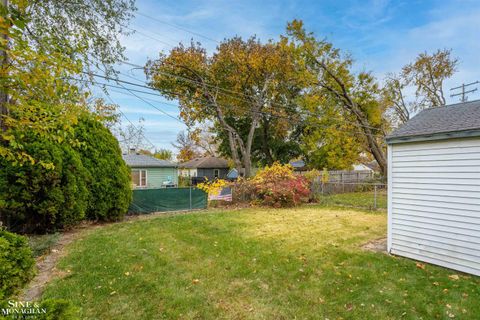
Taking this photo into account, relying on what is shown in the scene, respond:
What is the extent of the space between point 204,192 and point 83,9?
7.44 meters

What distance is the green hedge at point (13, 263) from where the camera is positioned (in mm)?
2613

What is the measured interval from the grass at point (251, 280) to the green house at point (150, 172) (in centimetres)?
1371

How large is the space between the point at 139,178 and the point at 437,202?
62.8ft

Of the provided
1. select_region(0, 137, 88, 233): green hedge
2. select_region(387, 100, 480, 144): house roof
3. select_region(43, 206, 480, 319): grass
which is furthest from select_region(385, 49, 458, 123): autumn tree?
select_region(0, 137, 88, 233): green hedge

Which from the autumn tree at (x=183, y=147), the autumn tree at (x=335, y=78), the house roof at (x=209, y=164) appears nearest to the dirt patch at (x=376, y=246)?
the autumn tree at (x=335, y=78)

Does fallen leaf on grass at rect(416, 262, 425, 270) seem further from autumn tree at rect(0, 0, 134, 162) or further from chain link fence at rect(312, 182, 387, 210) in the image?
chain link fence at rect(312, 182, 387, 210)

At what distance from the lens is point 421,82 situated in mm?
21750

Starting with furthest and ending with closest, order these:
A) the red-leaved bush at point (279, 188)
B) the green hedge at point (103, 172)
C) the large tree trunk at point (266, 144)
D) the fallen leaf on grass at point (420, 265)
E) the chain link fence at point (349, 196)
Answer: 1. the large tree trunk at point (266, 144)
2. the chain link fence at point (349, 196)
3. the red-leaved bush at point (279, 188)
4. the green hedge at point (103, 172)
5. the fallen leaf on grass at point (420, 265)

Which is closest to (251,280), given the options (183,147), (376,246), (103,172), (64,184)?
(376,246)

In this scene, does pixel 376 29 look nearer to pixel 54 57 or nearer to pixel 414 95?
pixel 54 57

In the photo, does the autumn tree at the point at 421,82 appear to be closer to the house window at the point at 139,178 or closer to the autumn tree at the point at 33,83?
the house window at the point at 139,178

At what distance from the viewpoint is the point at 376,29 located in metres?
10.6

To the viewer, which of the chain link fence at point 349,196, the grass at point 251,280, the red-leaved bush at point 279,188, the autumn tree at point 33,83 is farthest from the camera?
the chain link fence at point 349,196

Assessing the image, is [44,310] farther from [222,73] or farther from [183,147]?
[183,147]
